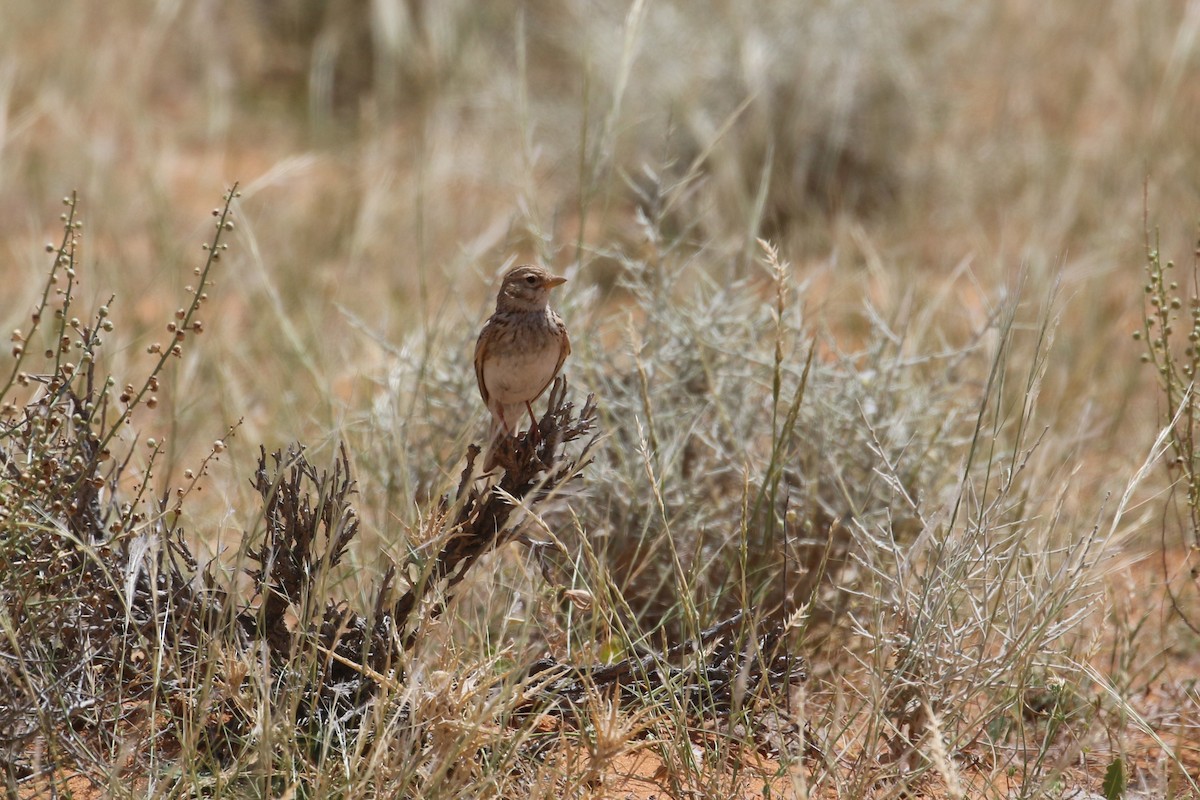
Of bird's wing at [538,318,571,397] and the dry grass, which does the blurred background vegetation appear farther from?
bird's wing at [538,318,571,397]

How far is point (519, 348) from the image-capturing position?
11.6 feet

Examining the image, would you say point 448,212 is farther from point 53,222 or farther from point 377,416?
point 377,416

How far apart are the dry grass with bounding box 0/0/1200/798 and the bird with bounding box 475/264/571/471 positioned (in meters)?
0.19

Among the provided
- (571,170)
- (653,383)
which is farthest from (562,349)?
(571,170)

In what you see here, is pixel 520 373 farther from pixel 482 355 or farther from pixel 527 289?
pixel 527 289

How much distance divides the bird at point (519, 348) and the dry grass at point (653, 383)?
0.63 feet

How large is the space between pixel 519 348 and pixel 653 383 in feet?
2.41

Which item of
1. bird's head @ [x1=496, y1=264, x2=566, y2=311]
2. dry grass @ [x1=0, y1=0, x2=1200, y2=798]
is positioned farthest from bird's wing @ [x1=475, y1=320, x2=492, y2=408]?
dry grass @ [x1=0, y1=0, x2=1200, y2=798]

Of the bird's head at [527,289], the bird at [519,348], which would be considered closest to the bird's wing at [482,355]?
the bird at [519,348]

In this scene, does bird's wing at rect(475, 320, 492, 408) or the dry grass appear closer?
the dry grass

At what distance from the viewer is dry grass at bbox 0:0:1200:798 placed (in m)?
2.72

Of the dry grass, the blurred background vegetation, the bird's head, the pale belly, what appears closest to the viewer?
the dry grass

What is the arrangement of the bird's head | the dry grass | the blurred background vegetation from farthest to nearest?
1. the blurred background vegetation
2. the bird's head
3. the dry grass

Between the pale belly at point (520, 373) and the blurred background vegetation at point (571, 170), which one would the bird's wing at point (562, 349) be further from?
the blurred background vegetation at point (571, 170)
